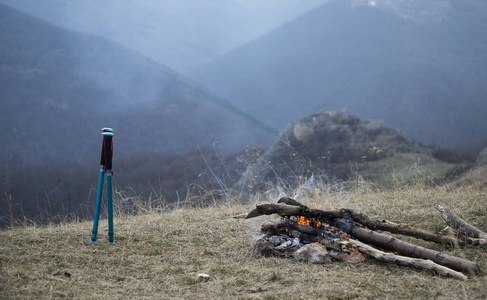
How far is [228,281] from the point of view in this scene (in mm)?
3289

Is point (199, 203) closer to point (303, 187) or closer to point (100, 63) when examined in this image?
point (303, 187)

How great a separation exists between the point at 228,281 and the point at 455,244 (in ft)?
8.88

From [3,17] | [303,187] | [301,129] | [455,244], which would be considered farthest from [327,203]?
[3,17]

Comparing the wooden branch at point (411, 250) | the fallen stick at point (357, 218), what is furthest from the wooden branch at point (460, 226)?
the wooden branch at point (411, 250)

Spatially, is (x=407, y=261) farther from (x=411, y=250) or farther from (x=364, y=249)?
(x=364, y=249)

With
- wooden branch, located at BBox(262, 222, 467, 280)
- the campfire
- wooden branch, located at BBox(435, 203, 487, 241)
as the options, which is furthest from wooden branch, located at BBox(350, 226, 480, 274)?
wooden branch, located at BBox(435, 203, 487, 241)

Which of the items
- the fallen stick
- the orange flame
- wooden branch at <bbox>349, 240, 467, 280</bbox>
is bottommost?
wooden branch at <bbox>349, 240, 467, 280</bbox>

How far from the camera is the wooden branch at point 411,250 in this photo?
3.42m

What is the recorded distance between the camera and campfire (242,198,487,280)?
12.0ft

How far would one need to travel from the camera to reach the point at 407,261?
3.53m

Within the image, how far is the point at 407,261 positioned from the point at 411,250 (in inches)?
10.3

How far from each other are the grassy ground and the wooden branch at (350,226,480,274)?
18 centimetres

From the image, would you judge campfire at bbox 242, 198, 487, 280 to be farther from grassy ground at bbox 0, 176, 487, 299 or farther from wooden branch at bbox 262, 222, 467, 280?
grassy ground at bbox 0, 176, 487, 299

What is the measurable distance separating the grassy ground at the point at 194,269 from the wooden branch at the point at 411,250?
0.58 ft
